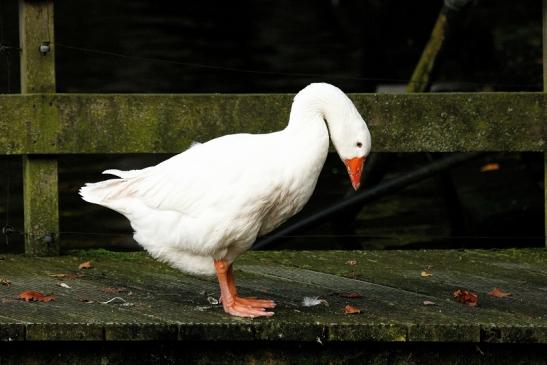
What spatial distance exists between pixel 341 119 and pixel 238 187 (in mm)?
585

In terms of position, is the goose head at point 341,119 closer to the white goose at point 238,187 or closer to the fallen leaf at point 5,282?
the white goose at point 238,187

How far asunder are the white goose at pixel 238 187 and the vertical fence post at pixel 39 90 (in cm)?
116

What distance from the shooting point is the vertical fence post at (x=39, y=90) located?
7.22 metres

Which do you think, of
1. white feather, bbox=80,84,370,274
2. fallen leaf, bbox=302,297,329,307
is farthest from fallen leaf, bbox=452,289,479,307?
white feather, bbox=80,84,370,274

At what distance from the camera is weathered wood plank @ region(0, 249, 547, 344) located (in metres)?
5.91

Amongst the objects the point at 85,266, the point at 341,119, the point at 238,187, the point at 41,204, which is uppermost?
the point at 341,119

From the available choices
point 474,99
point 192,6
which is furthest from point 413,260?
point 192,6

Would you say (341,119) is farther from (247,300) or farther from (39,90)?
(39,90)

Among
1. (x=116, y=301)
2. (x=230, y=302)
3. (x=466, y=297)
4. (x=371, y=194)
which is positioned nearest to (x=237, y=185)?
(x=230, y=302)

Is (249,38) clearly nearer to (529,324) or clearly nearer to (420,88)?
(420,88)

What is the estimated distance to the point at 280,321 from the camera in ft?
19.6

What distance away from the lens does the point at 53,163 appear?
7.30 meters

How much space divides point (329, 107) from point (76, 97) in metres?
1.79

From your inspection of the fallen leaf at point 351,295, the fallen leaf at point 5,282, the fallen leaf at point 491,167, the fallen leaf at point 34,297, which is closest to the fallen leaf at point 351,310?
the fallen leaf at point 351,295
